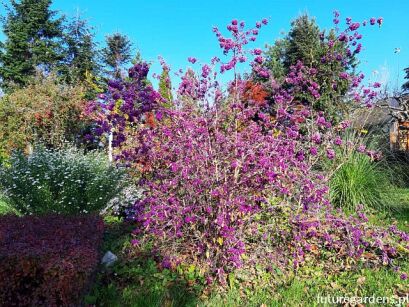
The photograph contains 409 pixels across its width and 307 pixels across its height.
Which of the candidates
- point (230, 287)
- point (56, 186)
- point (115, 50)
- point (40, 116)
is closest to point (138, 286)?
point (230, 287)

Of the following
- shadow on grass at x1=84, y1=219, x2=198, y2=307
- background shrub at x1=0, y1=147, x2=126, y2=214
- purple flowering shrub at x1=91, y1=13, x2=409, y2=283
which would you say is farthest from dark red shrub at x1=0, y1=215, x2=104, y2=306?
background shrub at x1=0, y1=147, x2=126, y2=214

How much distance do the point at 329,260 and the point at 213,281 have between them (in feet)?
4.46

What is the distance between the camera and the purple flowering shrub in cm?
326

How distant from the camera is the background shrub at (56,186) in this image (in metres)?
5.08

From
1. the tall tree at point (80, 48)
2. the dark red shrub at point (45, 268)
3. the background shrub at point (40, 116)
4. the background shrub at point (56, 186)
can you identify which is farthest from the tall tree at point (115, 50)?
the dark red shrub at point (45, 268)

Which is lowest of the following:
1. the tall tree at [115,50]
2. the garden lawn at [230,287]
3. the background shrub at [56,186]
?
the garden lawn at [230,287]

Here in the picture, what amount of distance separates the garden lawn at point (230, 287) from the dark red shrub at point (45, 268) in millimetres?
701

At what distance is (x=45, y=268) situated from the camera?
2148mm

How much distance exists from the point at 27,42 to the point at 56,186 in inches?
832

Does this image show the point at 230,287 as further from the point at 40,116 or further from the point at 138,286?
the point at 40,116

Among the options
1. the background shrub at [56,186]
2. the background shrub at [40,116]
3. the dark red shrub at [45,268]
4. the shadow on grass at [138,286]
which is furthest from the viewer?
the background shrub at [40,116]

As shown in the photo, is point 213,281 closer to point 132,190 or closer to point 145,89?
point 145,89

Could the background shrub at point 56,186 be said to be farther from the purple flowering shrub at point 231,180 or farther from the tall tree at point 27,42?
the tall tree at point 27,42

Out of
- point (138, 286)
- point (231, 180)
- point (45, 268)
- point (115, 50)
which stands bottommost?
point (138, 286)
